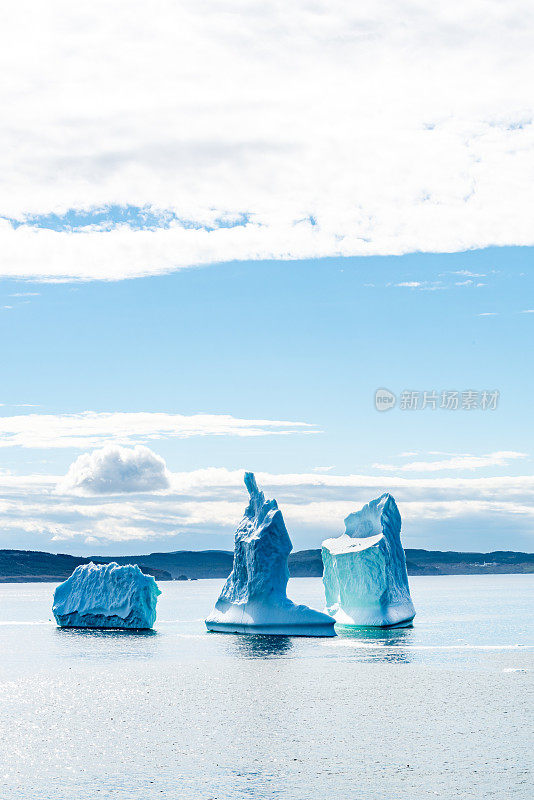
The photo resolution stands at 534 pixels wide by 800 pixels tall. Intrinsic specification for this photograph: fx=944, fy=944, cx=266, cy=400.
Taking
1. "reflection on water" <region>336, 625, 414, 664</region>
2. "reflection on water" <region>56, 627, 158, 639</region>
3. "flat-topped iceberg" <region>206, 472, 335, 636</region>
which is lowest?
"reflection on water" <region>56, 627, 158, 639</region>

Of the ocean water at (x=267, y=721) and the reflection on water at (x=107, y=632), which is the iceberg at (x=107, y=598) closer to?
the reflection on water at (x=107, y=632)

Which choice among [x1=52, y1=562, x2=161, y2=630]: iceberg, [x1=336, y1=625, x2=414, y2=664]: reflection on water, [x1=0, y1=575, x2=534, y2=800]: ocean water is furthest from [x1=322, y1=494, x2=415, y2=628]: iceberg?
[x1=52, y1=562, x2=161, y2=630]: iceberg

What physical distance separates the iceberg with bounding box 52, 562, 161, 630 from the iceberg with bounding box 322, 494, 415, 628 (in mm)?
11049

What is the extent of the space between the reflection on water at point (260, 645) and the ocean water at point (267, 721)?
4.7 inches

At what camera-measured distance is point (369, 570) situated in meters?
53.5

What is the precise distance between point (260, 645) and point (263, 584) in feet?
10.9

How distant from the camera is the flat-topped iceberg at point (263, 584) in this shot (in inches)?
1971

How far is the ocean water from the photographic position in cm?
2083

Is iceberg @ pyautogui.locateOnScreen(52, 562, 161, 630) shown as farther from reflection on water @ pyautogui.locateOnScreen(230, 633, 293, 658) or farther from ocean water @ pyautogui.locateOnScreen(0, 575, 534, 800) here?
reflection on water @ pyautogui.locateOnScreen(230, 633, 293, 658)

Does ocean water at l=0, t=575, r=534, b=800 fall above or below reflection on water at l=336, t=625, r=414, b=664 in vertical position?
above

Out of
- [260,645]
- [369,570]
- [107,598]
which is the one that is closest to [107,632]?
[107,598]

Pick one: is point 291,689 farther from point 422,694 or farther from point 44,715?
point 44,715

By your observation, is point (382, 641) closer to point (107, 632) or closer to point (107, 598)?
point (107, 598)

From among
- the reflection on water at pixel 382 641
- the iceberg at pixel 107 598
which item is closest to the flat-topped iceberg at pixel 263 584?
the reflection on water at pixel 382 641
